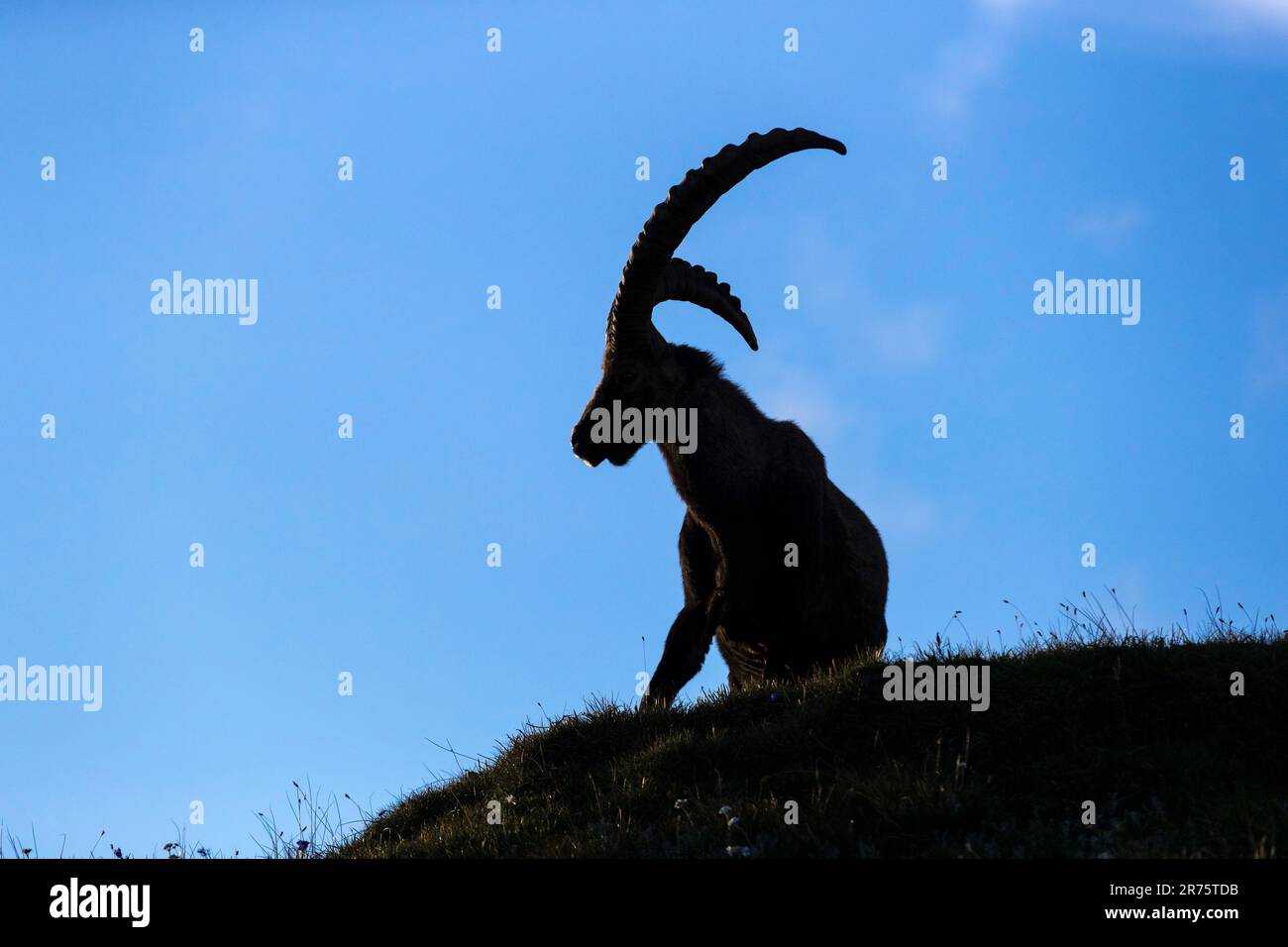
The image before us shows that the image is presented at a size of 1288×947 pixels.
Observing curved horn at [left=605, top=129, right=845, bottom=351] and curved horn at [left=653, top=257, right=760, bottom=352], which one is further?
curved horn at [left=653, top=257, right=760, bottom=352]

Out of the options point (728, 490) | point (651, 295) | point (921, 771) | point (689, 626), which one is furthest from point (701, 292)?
point (921, 771)

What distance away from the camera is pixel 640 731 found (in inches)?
360

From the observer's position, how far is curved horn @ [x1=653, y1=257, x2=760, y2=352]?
10773 mm

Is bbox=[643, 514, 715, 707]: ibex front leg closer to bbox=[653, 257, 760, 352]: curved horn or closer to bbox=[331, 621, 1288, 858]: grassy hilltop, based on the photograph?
bbox=[331, 621, 1288, 858]: grassy hilltop

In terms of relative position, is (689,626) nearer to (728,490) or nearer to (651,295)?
(728,490)

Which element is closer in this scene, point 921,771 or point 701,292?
point 921,771

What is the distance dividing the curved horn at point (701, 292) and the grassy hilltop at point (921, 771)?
3.80 metres

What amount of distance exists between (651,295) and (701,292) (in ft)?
3.30

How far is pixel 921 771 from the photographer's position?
7098 mm

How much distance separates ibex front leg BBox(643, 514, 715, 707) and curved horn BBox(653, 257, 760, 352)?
2025mm

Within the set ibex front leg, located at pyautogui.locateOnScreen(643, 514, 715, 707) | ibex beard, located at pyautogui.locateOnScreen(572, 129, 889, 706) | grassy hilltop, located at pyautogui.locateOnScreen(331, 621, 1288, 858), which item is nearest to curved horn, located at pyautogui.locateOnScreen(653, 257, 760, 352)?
ibex beard, located at pyautogui.locateOnScreen(572, 129, 889, 706)

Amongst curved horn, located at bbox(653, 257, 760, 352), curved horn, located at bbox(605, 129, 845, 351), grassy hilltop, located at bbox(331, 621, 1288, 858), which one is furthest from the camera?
curved horn, located at bbox(653, 257, 760, 352)
